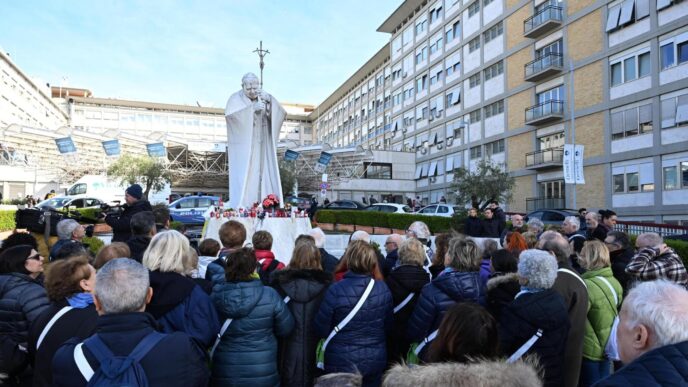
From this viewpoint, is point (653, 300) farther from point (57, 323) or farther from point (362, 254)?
point (57, 323)

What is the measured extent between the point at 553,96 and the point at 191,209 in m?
23.3

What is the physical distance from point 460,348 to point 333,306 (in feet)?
5.36

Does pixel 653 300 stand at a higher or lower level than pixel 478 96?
lower

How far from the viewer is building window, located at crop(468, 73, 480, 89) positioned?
1601 inches

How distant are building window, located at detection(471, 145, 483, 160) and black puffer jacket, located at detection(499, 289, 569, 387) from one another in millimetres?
37827

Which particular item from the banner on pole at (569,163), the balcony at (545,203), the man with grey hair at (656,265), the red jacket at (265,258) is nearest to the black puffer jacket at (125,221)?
the red jacket at (265,258)

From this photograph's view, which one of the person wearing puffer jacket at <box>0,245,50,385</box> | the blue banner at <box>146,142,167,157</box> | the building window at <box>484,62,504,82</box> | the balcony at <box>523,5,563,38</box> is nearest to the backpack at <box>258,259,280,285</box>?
the person wearing puffer jacket at <box>0,245,50,385</box>

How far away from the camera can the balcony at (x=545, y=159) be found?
31.0m

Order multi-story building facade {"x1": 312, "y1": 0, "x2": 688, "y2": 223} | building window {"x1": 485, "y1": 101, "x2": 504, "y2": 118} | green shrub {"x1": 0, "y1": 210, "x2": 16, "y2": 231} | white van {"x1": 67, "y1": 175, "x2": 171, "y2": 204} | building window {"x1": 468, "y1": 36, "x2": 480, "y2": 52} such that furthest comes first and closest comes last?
building window {"x1": 468, "y1": 36, "x2": 480, "y2": 52} → building window {"x1": 485, "y1": 101, "x2": 504, "y2": 118} → white van {"x1": 67, "y1": 175, "x2": 171, "y2": 204} → multi-story building facade {"x1": 312, "y1": 0, "x2": 688, "y2": 223} → green shrub {"x1": 0, "y1": 210, "x2": 16, "y2": 231}

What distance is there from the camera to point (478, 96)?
40312 mm

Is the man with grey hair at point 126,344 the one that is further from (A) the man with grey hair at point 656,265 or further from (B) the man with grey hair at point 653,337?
(A) the man with grey hair at point 656,265

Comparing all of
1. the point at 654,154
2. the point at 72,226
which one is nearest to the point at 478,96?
the point at 654,154

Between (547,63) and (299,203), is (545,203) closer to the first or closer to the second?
(547,63)

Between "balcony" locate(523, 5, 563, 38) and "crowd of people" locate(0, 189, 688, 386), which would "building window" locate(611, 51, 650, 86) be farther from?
"crowd of people" locate(0, 189, 688, 386)
